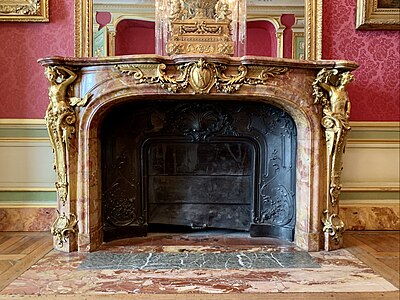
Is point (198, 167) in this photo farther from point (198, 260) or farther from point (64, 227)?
point (64, 227)

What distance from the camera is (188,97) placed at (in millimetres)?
2561

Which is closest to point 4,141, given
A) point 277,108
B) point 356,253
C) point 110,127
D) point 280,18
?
point 110,127

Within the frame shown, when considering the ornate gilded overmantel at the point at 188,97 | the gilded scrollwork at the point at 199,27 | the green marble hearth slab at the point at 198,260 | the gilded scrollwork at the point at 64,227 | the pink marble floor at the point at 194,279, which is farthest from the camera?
the gilded scrollwork at the point at 199,27

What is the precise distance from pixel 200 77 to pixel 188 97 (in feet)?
0.69

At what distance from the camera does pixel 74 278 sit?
2.11 metres

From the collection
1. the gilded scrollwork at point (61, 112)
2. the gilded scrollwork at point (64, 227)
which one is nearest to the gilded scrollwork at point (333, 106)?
the gilded scrollwork at point (61, 112)

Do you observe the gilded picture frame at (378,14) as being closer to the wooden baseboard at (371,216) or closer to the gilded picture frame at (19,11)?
the wooden baseboard at (371,216)

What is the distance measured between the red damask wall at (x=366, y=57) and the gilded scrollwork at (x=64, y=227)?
213 centimetres

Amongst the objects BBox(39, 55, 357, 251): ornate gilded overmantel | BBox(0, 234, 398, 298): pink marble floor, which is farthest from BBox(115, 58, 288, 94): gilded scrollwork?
BBox(0, 234, 398, 298): pink marble floor

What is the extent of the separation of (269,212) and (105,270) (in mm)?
1267

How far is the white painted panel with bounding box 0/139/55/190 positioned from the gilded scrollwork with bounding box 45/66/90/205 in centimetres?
59

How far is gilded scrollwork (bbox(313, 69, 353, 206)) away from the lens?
2475 millimetres

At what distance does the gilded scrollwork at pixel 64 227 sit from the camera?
2531 millimetres

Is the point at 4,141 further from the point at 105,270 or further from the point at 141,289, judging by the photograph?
the point at 141,289
